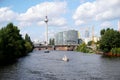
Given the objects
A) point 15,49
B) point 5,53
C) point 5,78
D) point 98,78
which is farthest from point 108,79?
point 15,49

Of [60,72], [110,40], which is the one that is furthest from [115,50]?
[60,72]

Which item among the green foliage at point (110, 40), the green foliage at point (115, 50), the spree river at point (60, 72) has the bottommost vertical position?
the spree river at point (60, 72)

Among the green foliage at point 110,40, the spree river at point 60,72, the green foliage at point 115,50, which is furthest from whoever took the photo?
the green foliage at point 110,40

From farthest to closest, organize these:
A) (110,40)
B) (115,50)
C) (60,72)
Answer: (110,40) → (115,50) → (60,72)

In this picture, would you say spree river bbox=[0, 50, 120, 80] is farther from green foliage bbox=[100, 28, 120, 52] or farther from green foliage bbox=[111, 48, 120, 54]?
green foliage bbox=[100, 28, 120, 52]

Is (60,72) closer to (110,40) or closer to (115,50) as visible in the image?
(115,50)

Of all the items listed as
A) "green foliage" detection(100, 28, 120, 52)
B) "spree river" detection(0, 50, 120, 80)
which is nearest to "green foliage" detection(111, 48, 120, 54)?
"green foliage" detection(100, 28, 120, 52)

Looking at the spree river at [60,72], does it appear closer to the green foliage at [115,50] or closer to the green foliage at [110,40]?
the green foliage at [115,50]

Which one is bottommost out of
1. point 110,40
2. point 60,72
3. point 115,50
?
point 60,72

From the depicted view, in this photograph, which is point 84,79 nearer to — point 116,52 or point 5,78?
point 5,78

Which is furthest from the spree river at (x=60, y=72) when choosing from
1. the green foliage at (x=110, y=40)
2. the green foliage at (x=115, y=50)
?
the green foliage at (x=110, y=40)

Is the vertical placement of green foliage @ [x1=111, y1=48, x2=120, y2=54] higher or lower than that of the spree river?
higher

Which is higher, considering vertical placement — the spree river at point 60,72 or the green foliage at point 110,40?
the green foliage at point 110,40

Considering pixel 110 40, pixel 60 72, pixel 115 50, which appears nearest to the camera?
pixel 60 72
